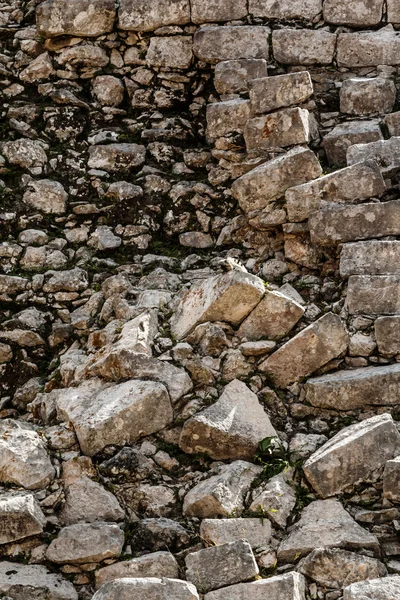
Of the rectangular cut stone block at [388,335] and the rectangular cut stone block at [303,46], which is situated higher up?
the rectangular cut stone block at [303,46]

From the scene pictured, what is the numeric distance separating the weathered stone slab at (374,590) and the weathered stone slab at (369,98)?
388 cm

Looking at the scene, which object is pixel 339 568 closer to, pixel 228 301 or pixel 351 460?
pixel 351 460

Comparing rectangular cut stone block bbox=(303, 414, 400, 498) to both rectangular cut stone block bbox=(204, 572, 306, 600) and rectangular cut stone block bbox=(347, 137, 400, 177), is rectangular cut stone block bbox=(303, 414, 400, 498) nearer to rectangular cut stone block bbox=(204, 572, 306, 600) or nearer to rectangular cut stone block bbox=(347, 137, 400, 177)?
rectangular cut stone block bbox=(204, 572, 306, 600)

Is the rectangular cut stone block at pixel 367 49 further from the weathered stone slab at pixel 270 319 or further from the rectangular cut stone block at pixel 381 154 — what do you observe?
the weathered stone slab at pixel 270 319

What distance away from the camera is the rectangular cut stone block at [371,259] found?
4.75 m

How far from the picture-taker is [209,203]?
5805 mm

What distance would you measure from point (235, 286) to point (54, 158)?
225cm

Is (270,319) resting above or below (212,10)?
below

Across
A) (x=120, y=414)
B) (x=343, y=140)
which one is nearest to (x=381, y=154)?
(x=343, y=140)

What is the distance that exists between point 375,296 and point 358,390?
0.66 metres

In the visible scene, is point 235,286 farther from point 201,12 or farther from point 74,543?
point 201,12

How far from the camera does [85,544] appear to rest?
3.64m

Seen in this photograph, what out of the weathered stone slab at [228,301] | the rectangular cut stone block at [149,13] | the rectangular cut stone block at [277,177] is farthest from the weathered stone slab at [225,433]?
the rectangular cut stone block at [149,13]

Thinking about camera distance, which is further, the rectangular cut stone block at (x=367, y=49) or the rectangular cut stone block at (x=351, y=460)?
the rectangular cut stone block at (x=367, y=49)
